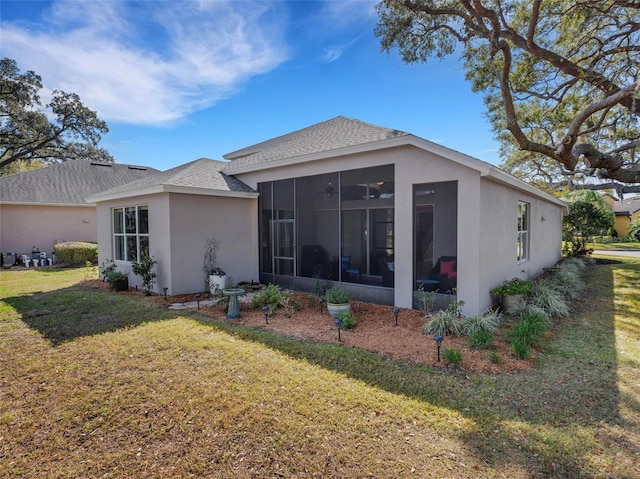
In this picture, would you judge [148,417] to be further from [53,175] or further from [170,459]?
[53,175]

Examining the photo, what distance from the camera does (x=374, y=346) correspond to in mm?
5551

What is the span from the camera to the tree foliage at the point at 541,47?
949 cm

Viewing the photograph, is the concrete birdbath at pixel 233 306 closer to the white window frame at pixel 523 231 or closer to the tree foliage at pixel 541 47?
the white window frame at pixel 523 231

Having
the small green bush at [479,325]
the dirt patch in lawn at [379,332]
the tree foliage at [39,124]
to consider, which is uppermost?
the tree foliage at [39,124]

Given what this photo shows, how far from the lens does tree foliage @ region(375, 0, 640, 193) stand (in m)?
9.49

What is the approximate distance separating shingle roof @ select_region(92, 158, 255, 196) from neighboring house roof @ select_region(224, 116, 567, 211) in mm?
478

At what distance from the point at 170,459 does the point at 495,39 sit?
11.6 m

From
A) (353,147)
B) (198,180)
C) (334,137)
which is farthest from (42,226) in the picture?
(353,147)

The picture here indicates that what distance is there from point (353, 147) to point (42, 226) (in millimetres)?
19020

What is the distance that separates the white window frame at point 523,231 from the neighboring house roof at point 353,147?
0.52 metres

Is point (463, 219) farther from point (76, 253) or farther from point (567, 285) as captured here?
point (76, 253)

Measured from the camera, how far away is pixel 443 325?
20.0 ft

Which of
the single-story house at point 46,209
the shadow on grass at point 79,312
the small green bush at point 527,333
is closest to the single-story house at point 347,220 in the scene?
the small green bush at point 527,333

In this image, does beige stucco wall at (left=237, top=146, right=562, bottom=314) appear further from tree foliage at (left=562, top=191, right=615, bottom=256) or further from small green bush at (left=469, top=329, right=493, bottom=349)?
tree foliage at (left=562, top=191, right=615, bottom=256)
